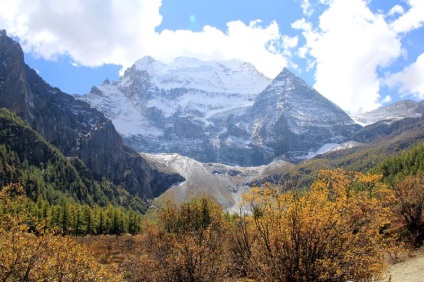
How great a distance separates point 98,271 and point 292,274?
10154 mm

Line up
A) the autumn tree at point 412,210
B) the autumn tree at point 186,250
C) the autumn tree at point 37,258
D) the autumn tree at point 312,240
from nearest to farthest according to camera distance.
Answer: the autumn tree at point 312,240 < the autumn tree at point 37,258 < the autumn tree at point 186,250 < the autumn tree at point 412,210

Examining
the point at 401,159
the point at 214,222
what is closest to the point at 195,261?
the point at 214,222

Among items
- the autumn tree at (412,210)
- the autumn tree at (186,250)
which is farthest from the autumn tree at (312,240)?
the autumn tree at (412,210)

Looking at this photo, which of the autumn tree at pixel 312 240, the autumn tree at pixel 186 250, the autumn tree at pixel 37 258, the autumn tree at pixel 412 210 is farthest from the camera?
the autumn tree at pixel 412 210

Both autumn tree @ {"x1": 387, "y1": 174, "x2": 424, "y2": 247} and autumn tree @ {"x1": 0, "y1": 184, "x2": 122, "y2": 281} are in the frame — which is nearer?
autumn tree @ {"x1": 0, "y1": 184, "x2": 122, "y2": 281}

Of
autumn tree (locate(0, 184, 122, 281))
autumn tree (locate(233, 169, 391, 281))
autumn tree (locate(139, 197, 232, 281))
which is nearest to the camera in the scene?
autumn tree (locate(233, 169, 391, 281))

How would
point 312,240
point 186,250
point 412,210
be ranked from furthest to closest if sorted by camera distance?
point 412,210, point 186,250, point 312,240

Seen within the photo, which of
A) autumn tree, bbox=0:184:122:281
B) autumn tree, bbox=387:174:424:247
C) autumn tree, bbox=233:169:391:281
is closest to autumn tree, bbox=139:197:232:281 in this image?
autumn tree, bbox=0:184:122:281

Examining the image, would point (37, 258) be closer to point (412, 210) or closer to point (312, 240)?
point (312, 240)

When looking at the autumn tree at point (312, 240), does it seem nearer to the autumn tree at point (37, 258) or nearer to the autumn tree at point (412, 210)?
the autumn tree at point (37, 258)

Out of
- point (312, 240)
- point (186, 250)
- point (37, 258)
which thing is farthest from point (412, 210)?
point (37, 258)

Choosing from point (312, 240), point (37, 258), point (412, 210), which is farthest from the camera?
point (412, 210)

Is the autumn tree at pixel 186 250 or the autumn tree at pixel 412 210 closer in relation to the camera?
the autumn tree at pixel 186 250

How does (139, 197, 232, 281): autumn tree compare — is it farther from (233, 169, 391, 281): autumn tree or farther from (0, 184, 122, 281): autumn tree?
(233, 169, 391, 281): autumn tree
